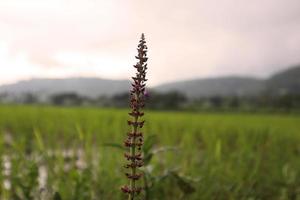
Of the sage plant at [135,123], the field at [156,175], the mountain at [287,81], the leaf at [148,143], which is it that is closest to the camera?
the sage plant at [135,123]

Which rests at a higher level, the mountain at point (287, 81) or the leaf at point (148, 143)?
the mountain at point (287, 81)

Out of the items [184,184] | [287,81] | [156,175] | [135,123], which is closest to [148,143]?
[184,184]

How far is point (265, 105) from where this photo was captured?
48156 mm

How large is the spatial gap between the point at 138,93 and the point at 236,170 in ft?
12.6

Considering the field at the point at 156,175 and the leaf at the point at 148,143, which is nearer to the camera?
the leaf at the point at 148,143

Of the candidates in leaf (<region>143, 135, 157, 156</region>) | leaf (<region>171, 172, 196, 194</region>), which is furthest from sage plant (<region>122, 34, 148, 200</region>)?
leaf (<region>171, 172, 196, 194</region>)

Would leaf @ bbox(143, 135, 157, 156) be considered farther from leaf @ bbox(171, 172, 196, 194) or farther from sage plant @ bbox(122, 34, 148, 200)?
sage plant @ bbox(122, 34, 148, 200)

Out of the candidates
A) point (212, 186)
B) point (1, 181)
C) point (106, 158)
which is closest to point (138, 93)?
point (1, 181)

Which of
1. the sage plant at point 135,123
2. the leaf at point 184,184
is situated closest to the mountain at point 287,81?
the leaf at point 184,184

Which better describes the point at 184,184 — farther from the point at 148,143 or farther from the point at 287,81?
the point at 287,81

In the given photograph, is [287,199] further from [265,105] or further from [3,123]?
[265,105]

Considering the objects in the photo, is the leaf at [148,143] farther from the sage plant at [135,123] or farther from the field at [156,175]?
the sage plant at [135,123]

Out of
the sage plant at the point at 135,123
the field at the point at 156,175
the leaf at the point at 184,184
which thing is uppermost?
the sage plant at the point at 135,123

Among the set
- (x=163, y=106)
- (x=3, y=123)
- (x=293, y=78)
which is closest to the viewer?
(x=3, y=123)
